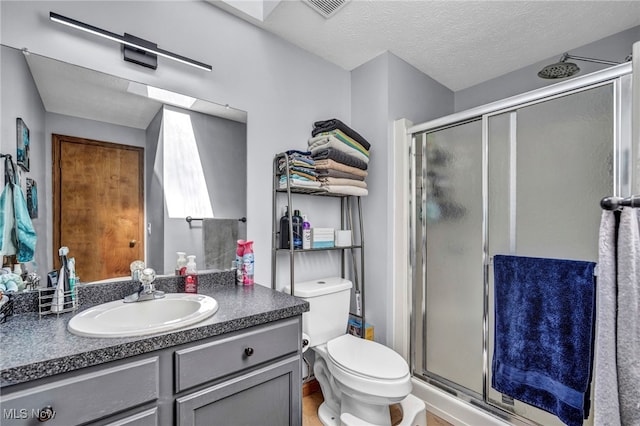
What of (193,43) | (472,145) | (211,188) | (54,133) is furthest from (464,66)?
(54,133)

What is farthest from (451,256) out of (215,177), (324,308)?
(215,177)

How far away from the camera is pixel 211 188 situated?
1578 millimetres

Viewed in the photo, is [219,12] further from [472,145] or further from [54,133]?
[472,145]

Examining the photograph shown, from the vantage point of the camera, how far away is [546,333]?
129cm

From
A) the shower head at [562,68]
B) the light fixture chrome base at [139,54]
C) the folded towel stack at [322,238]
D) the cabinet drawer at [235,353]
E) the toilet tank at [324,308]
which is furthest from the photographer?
the folded towel stack at [322,238]

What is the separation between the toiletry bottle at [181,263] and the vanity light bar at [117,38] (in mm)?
936

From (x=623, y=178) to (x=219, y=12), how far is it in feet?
6.85

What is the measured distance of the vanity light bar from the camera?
1143 mm

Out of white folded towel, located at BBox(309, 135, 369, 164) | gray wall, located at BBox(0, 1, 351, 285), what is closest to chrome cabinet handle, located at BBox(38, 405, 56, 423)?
gray wall, located at BBox(0, 1, 351, 285)

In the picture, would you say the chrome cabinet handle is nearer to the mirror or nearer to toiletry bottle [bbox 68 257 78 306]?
toiletry bottle [bbox 68 257 78 306]

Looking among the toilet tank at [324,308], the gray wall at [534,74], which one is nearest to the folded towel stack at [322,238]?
the toilet tank at [324,308]

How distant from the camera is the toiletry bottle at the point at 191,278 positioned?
4.47 feet

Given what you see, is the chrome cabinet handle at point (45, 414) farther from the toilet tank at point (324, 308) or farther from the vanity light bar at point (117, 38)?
the vanity light bar at point (117, 38)

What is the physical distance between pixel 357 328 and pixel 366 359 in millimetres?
451
